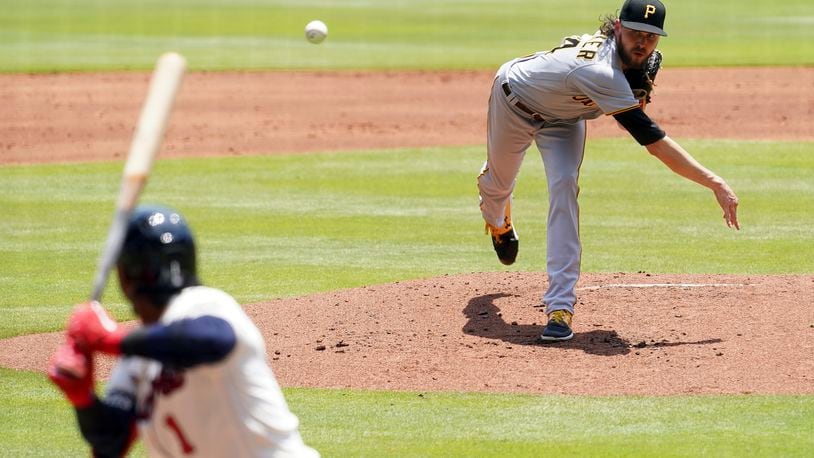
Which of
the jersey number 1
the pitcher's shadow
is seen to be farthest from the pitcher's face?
the jersey number 1

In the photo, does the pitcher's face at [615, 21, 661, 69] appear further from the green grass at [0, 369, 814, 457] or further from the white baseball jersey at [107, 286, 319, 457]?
the white baseball jersey at [107, 286, 319, 457]

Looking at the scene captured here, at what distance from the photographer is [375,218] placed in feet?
41.3

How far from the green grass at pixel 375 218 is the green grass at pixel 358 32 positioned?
11062 mm

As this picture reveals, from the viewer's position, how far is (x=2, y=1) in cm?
4662

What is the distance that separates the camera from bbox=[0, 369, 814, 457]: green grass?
230 inches

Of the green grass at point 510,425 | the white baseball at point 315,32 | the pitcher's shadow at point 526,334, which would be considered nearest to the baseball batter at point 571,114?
the pitcher's shadow at point 526,334

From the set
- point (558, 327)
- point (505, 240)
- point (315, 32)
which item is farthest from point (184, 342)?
point (315, 32)

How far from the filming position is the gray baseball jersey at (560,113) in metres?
7.50

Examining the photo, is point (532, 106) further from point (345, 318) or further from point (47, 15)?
point (47, 15)

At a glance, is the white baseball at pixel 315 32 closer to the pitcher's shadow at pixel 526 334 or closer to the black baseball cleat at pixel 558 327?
the pitcher's shadow at pixel 526 334

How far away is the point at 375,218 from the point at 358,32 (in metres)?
23.3

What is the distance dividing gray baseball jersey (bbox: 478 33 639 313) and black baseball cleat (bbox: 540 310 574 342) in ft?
0.13

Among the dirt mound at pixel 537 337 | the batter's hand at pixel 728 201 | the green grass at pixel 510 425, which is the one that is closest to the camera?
the green grass at pixel 510 425

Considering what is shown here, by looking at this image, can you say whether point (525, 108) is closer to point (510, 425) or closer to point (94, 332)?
point (510, 425)
